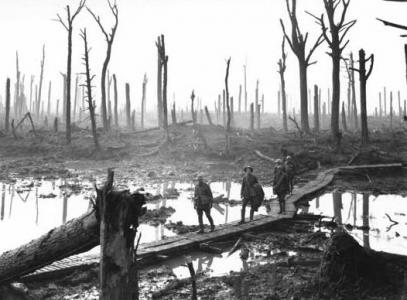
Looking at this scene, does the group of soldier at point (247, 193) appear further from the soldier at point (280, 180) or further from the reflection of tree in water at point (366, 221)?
the reflection of tree in water at point (366, 221)

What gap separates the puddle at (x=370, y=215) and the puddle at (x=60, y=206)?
1.97 metres

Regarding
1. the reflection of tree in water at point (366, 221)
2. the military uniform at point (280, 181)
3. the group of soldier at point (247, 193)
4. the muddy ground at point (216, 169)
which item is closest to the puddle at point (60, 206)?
the military uniform at point (280, 181)

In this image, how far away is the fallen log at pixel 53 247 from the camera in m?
4.27

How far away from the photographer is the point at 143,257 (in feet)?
25.6

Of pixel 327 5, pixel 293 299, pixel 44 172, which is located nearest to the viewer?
pixel 293 299

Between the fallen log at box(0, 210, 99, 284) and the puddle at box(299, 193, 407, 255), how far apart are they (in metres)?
6.45

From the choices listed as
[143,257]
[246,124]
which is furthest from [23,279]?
[246,124]

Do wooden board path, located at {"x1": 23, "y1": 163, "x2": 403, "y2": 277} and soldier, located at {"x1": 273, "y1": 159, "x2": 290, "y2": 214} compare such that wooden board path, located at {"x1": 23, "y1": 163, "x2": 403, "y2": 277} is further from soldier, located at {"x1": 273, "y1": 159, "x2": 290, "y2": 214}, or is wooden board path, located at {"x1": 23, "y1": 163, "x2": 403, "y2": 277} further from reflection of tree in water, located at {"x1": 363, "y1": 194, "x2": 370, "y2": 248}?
reflection of tree in water, located at {"x1": 363, "y1": 194, "x2": 370, "y2": 248}

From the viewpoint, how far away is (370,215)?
38.7ft

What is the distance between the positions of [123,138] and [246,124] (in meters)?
45.2

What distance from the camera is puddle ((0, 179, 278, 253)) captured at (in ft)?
33.0

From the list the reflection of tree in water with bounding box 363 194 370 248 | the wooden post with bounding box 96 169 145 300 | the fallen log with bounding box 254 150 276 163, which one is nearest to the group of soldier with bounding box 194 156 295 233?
the reflection of tree in water with bounding box 363 194 370 248

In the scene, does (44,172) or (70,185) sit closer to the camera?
(70,185)

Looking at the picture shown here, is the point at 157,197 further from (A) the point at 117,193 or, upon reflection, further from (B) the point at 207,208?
(A) the point at 117,193
